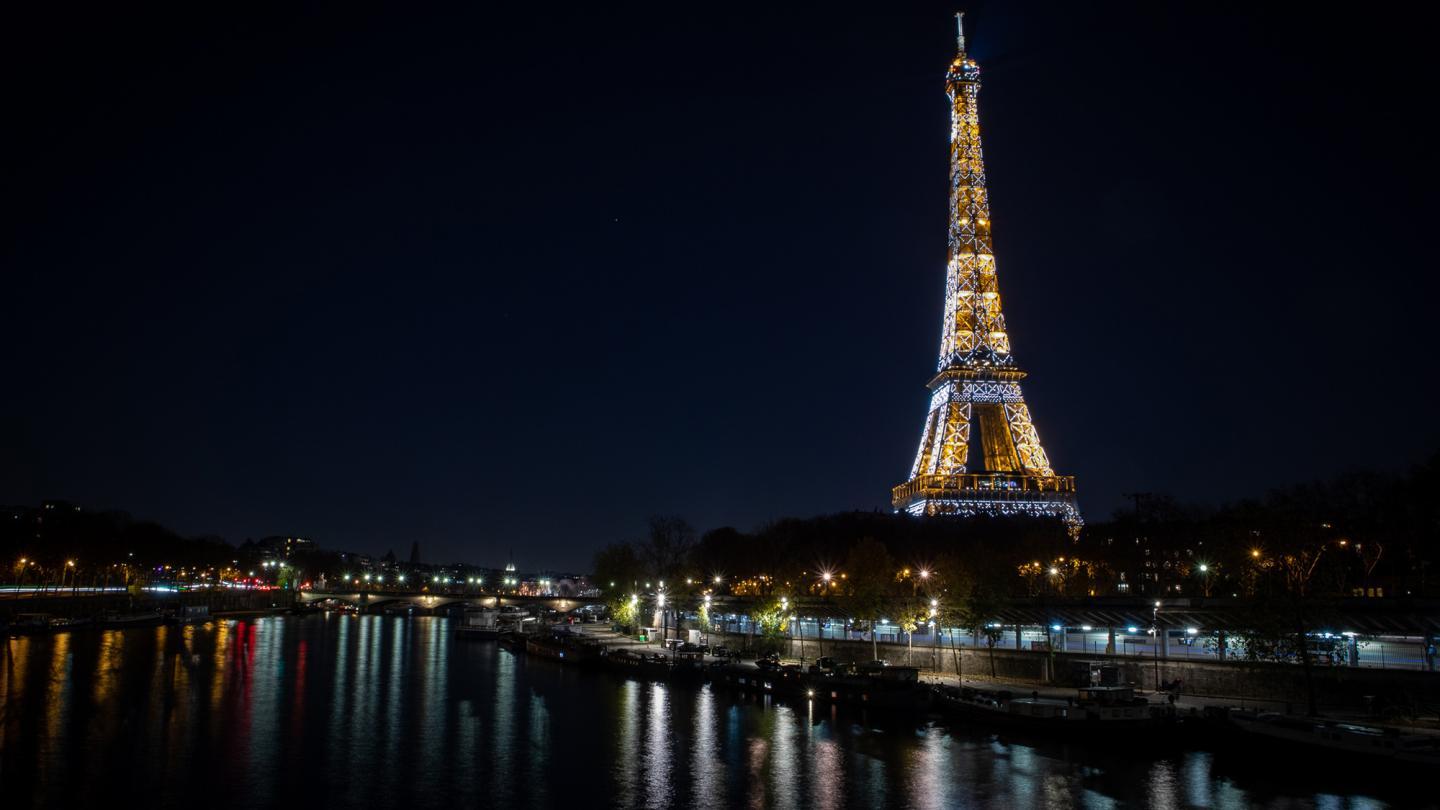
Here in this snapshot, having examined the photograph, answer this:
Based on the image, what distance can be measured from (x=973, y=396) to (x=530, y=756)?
7528 centimetres

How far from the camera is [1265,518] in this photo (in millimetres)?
49906

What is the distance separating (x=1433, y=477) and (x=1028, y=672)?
28953mm

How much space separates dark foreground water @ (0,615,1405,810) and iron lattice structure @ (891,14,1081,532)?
50.4m

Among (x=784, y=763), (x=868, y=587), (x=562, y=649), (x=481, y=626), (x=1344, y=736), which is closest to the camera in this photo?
(x=1344, y=736)

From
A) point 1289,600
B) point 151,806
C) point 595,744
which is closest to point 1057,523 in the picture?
point 1289,600

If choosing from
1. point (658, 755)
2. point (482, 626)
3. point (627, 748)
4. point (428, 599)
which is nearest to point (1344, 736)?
point (658, 755)

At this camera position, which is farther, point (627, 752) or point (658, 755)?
point (627, 752)

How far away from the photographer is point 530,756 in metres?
41.3

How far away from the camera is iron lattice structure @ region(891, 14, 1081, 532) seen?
10419 centimetres

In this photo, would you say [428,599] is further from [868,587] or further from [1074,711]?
[1074,711]

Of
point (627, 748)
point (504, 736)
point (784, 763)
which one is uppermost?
point (784, 763)

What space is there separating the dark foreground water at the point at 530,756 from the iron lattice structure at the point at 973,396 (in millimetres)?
50369

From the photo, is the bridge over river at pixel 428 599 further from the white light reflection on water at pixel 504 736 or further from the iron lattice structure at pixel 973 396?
the white light reflection on water at pixel 504 736

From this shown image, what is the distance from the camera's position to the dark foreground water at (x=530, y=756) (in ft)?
112
